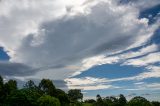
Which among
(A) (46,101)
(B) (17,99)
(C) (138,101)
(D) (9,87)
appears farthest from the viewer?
(C) (138,101)

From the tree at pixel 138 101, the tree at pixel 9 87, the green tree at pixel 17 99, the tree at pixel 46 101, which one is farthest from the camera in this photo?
the tree at pixel 138 101

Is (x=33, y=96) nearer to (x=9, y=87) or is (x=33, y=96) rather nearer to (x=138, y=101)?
(x=9, y=87)

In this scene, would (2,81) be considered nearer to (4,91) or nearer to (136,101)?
(4,91)

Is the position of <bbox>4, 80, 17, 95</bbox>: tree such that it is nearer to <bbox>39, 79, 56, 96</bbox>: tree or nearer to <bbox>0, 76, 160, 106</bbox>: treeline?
<bbox>0, 76, 160, 106</bbox>: treeline

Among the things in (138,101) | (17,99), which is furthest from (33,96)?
(138,101)

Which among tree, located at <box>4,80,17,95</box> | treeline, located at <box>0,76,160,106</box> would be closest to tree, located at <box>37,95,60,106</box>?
treeline, located at <box>0,76,160,106</box>

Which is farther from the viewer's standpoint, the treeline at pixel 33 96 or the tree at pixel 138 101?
the tree at pixel 138 101

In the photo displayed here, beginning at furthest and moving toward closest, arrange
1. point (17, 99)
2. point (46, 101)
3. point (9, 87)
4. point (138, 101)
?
point (138, 101)
point (9, 87)
point (46, 101)
point (17, 99)

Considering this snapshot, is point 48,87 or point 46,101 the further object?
point 48,87

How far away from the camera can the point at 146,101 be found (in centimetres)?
18312

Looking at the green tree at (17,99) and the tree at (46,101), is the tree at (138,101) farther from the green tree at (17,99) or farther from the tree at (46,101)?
the green tree at (17,99)

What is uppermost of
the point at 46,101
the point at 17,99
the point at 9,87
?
the point at 9,87

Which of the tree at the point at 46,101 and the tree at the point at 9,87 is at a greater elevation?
the tree at the point at 9,87

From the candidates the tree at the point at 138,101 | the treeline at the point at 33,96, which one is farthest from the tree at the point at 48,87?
the tree at the point at 138,101
